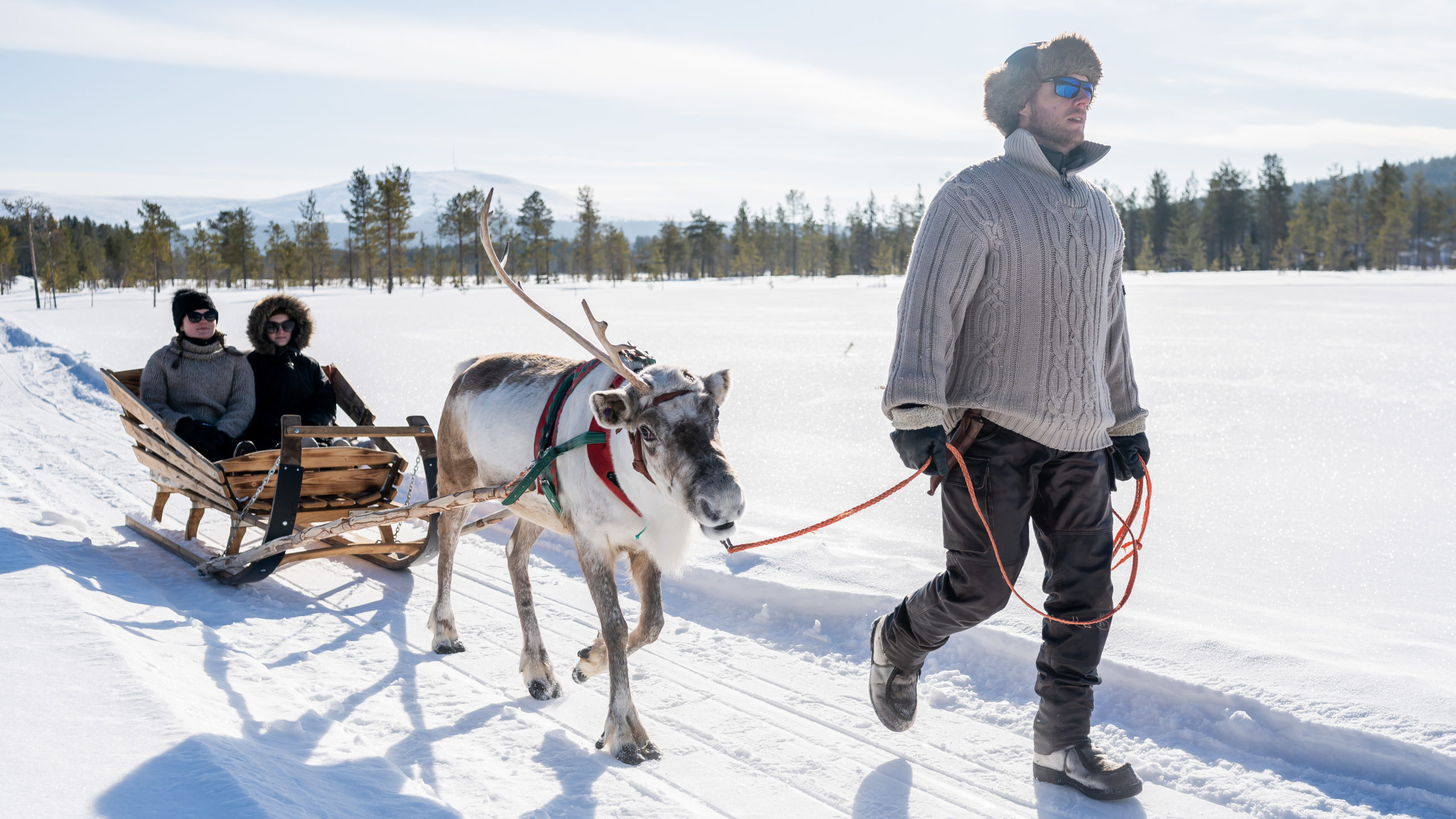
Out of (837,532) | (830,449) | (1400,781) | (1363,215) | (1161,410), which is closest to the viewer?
(1400,781)

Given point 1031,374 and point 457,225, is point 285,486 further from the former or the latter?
point 457,225

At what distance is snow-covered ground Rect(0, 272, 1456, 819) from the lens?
2.96 metres

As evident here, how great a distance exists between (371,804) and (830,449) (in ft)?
21.8

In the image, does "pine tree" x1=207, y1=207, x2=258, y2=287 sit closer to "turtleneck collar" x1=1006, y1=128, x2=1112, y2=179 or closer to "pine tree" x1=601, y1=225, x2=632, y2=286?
"pine tree" x1=601, y1=225, x2=632, y2=286

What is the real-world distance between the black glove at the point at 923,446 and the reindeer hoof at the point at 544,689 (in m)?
2.00

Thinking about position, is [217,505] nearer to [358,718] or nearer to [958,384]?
[358,718]

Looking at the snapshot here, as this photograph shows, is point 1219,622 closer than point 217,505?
Yes

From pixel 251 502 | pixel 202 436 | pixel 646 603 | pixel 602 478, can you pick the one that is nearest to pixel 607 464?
pixel 602 478

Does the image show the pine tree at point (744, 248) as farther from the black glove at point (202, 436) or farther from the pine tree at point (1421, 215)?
the black glove at point (202, 436)

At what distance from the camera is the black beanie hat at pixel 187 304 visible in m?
6.04

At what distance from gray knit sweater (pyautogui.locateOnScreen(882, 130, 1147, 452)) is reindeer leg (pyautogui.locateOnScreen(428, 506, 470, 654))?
266 cm

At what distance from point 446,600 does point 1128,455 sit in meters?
3.18

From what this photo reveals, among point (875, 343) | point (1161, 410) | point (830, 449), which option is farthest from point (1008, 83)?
point (875, 343)

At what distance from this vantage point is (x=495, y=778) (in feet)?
10.6
